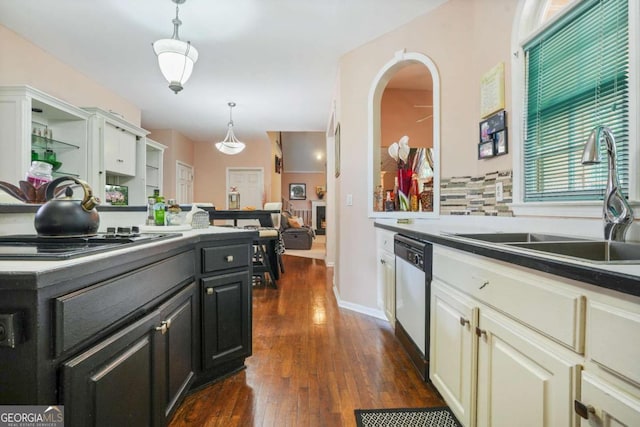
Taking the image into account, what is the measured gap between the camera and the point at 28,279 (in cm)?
63

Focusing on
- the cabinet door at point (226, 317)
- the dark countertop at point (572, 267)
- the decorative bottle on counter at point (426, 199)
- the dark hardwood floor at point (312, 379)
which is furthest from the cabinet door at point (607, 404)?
the decorative bottle on counter at point (426, 199)

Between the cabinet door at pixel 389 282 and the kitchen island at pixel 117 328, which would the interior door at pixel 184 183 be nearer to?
the cabinet door at pixel 389 282

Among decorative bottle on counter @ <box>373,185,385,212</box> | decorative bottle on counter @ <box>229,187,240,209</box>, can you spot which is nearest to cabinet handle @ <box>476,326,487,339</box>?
decorative bottle on counter @ <box>373,185,385,212</box>

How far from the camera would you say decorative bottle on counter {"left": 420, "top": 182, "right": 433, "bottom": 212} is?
2752mm

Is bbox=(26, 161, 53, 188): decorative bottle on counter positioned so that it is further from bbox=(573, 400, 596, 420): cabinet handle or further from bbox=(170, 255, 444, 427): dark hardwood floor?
bbox=(573, 400, 596, 420): cabinet handle

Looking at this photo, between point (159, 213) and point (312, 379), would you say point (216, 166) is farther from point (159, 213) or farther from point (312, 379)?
point (312, 379)

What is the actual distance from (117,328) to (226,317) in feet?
2.87

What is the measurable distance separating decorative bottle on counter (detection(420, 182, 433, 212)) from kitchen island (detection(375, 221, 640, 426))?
137cm

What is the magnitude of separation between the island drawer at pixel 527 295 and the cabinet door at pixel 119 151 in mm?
4357

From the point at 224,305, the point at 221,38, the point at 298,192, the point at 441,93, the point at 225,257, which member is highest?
the point at 221,38

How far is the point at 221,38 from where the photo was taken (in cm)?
309

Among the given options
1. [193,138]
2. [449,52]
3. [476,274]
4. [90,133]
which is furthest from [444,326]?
[193,138]

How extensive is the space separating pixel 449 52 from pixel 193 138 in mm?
6648

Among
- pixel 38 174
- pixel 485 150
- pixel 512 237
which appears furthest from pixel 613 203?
pixel 38 174
